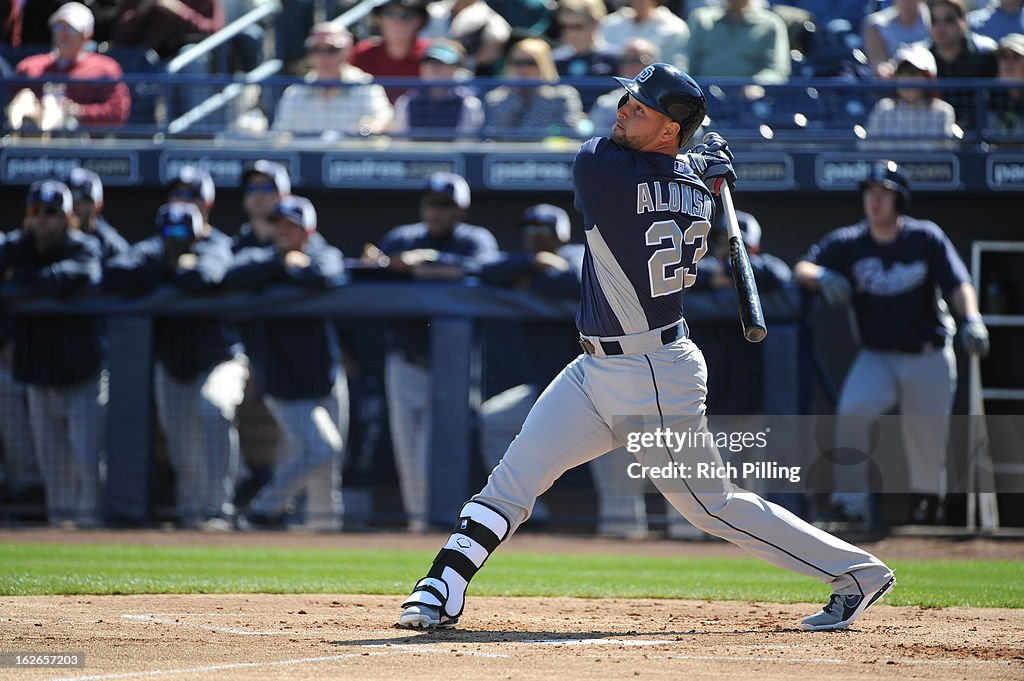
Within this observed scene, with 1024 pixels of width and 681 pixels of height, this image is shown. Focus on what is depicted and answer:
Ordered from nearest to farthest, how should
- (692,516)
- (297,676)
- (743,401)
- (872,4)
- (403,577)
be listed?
(297,676), (692,516), (403,577), (743,401), (872,4)

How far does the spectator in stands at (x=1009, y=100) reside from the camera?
10.3 metres

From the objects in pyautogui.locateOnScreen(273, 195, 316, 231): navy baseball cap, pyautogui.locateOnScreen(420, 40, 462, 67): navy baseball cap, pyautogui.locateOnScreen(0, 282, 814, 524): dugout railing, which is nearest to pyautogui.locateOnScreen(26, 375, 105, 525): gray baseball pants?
pyautogui.locateOnScreen(0, 282, 814, 524): dugout railing

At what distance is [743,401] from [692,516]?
164 inches

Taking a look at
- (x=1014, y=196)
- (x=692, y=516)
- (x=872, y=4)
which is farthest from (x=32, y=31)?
(x=692, y=516)

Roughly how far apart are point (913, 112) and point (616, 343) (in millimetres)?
6269

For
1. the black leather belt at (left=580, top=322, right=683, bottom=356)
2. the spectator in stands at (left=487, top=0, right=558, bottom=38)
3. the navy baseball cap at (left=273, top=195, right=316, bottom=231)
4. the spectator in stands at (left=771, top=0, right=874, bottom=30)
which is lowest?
the black leather belt at (left=580, top=322, right=683, bottom=356)

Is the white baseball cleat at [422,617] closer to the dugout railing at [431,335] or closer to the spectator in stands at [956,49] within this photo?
the dugout railing at [431,335]

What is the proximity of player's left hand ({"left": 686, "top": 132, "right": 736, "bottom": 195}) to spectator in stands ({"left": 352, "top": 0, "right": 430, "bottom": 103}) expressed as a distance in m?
6.98

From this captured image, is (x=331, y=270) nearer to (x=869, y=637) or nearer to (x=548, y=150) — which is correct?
(x=548, y=150)

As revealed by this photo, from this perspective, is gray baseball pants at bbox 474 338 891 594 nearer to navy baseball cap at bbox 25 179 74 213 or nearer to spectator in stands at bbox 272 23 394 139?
navy baseball cap at bbox 25 179 74 213

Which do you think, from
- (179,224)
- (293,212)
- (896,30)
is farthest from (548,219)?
(896,30)

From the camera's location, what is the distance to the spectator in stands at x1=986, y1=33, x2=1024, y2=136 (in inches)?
404

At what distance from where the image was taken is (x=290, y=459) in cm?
908

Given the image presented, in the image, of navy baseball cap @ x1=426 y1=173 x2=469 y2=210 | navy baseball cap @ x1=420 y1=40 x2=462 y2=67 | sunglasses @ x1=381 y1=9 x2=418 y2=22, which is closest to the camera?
navy baseball cap @ x1=426 y1=173 x2=469 y2=210
